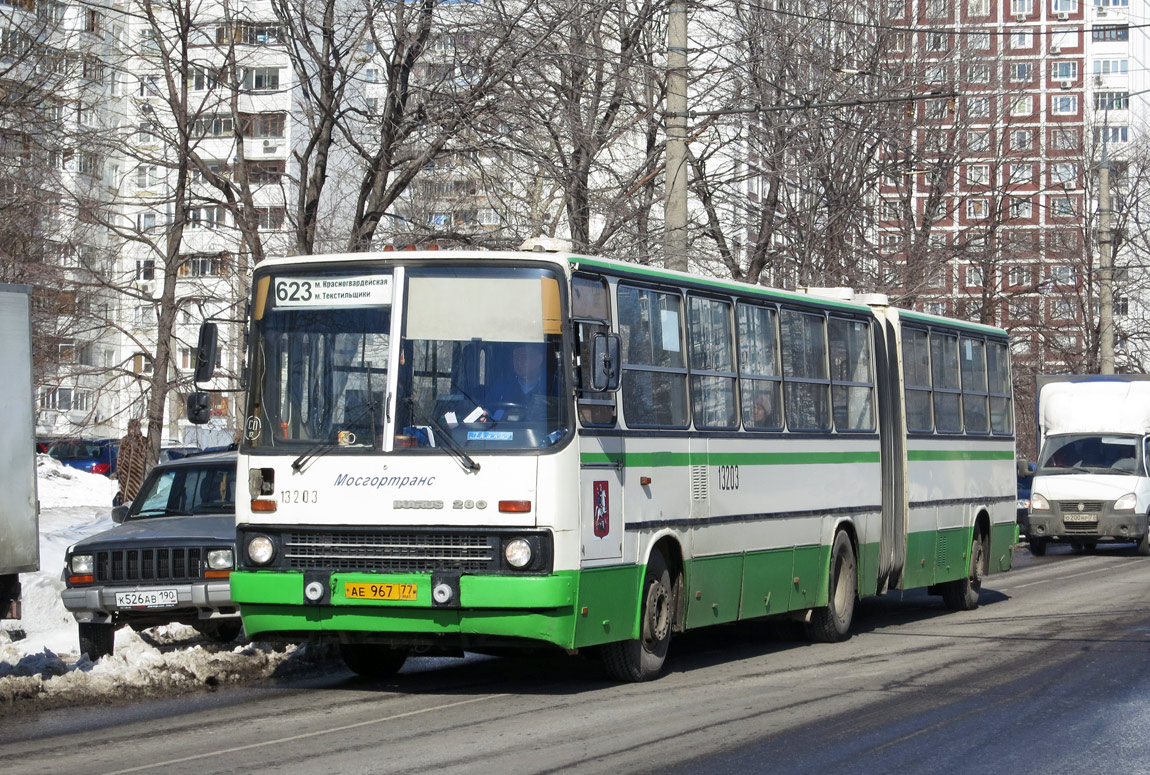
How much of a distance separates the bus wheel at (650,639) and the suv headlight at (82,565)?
A: 14.7 feet

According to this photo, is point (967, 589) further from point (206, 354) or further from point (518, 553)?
point (206, 354)

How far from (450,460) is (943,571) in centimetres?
898

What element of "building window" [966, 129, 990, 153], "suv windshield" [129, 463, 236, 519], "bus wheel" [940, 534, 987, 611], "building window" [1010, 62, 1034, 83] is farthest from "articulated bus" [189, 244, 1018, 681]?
"building window" [1010, 62, 1034, 83]

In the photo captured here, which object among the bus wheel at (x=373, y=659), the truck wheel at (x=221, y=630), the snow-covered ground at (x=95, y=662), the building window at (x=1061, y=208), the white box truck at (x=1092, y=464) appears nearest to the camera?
the snow-covered ground at (x=95, y=662)

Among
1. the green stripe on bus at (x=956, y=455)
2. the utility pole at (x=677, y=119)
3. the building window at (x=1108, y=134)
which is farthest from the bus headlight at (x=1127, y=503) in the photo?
the building window at (x=1108, y=134)

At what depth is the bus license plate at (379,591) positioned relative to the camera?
11.0 meters

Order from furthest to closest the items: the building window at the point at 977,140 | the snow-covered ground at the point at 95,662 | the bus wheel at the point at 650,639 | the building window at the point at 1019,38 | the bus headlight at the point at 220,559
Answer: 1. the building window at the point at 977,140
2. the building window at the point at 1019,38
3. the bus headlight at the point at 220,559
4. the bus wheel at the point at 650,639
5. the snow-covered ground at the point at 95,662

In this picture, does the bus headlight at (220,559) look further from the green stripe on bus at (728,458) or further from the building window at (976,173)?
the building window at (976,173)

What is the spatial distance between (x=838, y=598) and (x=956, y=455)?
3.89m

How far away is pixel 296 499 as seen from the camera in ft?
37.5

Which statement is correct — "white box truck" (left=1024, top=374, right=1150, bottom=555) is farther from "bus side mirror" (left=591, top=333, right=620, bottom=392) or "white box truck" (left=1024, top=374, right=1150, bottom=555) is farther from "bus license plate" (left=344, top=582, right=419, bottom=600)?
"bus license plate" (left=344, top=582, right=419, bottom=600)

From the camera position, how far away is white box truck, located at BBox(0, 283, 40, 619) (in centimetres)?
1259

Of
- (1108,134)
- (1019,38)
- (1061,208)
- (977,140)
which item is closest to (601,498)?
(977,140)

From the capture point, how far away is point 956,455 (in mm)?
19078
